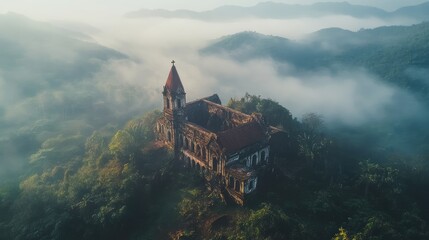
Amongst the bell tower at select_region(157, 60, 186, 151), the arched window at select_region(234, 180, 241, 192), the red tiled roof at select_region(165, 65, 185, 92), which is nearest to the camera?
the arched window at select_region(234, 180, 241, 192)

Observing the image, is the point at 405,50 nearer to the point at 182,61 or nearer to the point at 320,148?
the point at 320,148

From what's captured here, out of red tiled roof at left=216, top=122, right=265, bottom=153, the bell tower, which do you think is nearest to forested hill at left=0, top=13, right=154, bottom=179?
the bell tower

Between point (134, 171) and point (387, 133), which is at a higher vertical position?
point (134, 171)

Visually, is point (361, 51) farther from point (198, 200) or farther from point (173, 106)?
point (198, 200)

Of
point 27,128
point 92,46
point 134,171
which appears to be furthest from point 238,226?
point 92,46

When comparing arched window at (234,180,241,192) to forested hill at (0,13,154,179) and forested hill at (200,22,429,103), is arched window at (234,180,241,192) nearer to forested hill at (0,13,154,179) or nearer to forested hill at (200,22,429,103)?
forested hill at (0,13,154,179)

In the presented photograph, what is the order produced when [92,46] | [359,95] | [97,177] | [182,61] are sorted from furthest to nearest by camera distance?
[182,61]
[92,46]
[359,95]
[97,177]

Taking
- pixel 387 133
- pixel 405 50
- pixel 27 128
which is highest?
pixel 405 50
